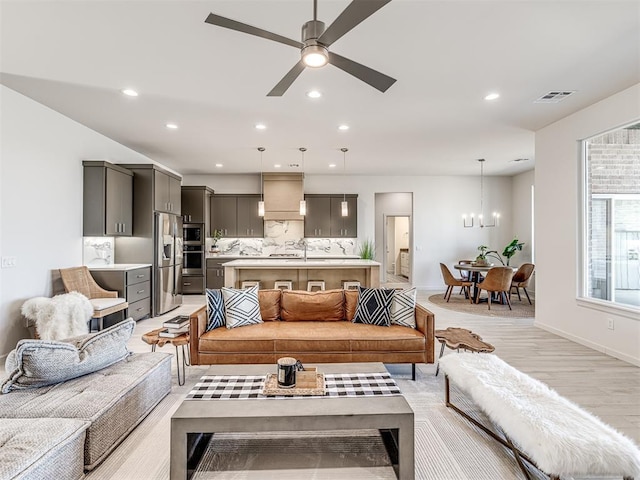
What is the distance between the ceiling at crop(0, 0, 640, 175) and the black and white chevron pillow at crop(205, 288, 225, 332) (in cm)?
216

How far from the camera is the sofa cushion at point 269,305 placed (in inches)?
141

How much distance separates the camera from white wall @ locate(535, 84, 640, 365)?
12.2ft

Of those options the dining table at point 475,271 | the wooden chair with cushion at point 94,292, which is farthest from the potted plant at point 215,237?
the dining table at point 475,271

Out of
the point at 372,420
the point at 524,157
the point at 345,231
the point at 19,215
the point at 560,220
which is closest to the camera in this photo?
the point at 372,420

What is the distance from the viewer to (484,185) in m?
8.67

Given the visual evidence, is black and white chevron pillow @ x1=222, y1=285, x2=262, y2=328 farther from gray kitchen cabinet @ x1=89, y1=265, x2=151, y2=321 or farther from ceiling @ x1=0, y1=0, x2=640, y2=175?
gray kitchen cabinet @ x1=89, y1=265, x2=151, y2=321

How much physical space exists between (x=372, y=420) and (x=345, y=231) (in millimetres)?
6526

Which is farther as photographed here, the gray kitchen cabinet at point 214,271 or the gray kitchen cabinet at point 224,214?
the gray kitchen cabinet at point 224,214

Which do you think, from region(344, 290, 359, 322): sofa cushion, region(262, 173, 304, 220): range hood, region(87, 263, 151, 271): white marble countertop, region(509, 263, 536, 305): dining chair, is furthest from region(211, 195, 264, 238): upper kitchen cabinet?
region(509, 263, 536, 305): dining chair

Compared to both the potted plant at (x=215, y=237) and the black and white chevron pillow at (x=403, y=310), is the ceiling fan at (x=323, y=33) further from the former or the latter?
the potted plant at (x=215, y=237)

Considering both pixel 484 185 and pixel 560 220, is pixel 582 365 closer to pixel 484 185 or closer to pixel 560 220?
pixel 560 220

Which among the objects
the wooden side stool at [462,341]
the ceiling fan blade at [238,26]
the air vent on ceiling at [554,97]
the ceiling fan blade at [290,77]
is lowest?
the wooden side stool at [462,341]

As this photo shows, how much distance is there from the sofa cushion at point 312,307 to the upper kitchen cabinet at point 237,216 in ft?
15.3

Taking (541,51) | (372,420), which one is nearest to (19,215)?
(372,420)
